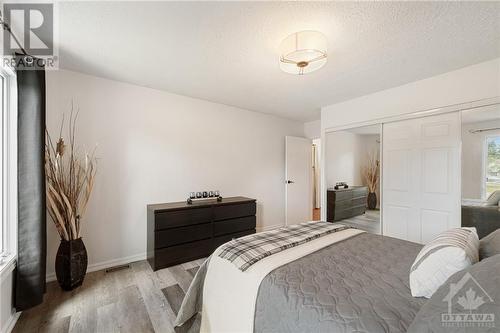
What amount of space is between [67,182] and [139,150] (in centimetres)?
83

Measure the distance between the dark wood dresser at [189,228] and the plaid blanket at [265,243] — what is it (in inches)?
50.5

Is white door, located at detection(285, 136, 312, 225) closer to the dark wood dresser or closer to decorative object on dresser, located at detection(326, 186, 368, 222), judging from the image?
decorative object on dresser, located at detection(326, 186, 368, 222)

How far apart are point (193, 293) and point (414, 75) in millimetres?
3263

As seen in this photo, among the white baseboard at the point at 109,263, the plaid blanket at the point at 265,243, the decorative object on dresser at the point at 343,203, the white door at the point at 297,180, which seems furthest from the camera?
the white door at the point at 297,180

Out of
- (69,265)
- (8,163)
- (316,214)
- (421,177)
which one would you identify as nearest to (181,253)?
(69,265)

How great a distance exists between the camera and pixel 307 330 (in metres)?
0.88

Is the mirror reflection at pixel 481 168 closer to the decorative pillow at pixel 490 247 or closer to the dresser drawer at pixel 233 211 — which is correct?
the decorative pillow at pixel 490 247

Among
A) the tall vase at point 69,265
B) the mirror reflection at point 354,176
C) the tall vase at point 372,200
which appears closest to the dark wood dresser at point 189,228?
the tall vase at point 69,265

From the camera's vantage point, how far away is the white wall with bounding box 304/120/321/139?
469cm

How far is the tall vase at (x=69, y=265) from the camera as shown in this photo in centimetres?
205

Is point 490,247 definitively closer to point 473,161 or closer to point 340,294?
point 340,294

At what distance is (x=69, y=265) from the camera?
6.73 feet

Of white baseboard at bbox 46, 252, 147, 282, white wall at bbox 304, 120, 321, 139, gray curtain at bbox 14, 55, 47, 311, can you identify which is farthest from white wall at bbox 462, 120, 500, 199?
gray curtain at bbox 14, 55, 47, 311

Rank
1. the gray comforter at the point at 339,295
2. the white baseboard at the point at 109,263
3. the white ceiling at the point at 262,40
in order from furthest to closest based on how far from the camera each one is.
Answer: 1. the white baseboard at the point at 109,263
2. the white ceiling at the point at 262,40
3. the gray comforter at the point at 339,295
